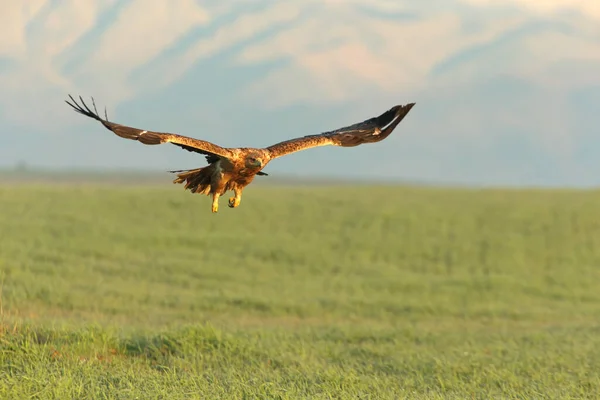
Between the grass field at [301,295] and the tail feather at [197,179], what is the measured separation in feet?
8.51

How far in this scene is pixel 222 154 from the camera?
9.84 m

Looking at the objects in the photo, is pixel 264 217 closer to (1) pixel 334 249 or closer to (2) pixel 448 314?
(1) pixel 334 249

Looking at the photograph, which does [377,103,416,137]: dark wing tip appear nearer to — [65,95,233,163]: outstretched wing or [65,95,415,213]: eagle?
[65,95,415,213]: eagle

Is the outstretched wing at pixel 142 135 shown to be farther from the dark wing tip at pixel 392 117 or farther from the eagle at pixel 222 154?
the dark wing tip at pixel 392 117

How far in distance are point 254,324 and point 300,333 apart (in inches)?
105

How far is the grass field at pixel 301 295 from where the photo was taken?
11523 millimetres

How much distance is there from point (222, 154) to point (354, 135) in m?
2.52

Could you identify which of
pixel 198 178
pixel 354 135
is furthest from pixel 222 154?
pixel 354 135

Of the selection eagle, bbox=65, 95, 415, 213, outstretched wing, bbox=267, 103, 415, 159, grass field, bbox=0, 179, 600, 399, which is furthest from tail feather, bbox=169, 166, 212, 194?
grass field, bbox=0, 179, 600, 399

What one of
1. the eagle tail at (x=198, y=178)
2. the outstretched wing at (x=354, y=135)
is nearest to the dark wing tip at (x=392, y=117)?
the outstretched wing at (x=354, y=135)

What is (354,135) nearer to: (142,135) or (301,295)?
(142,135)

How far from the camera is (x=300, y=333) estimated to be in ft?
54.3

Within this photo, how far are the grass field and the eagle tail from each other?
2.59 m

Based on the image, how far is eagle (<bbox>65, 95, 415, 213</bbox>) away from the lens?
914 cm
